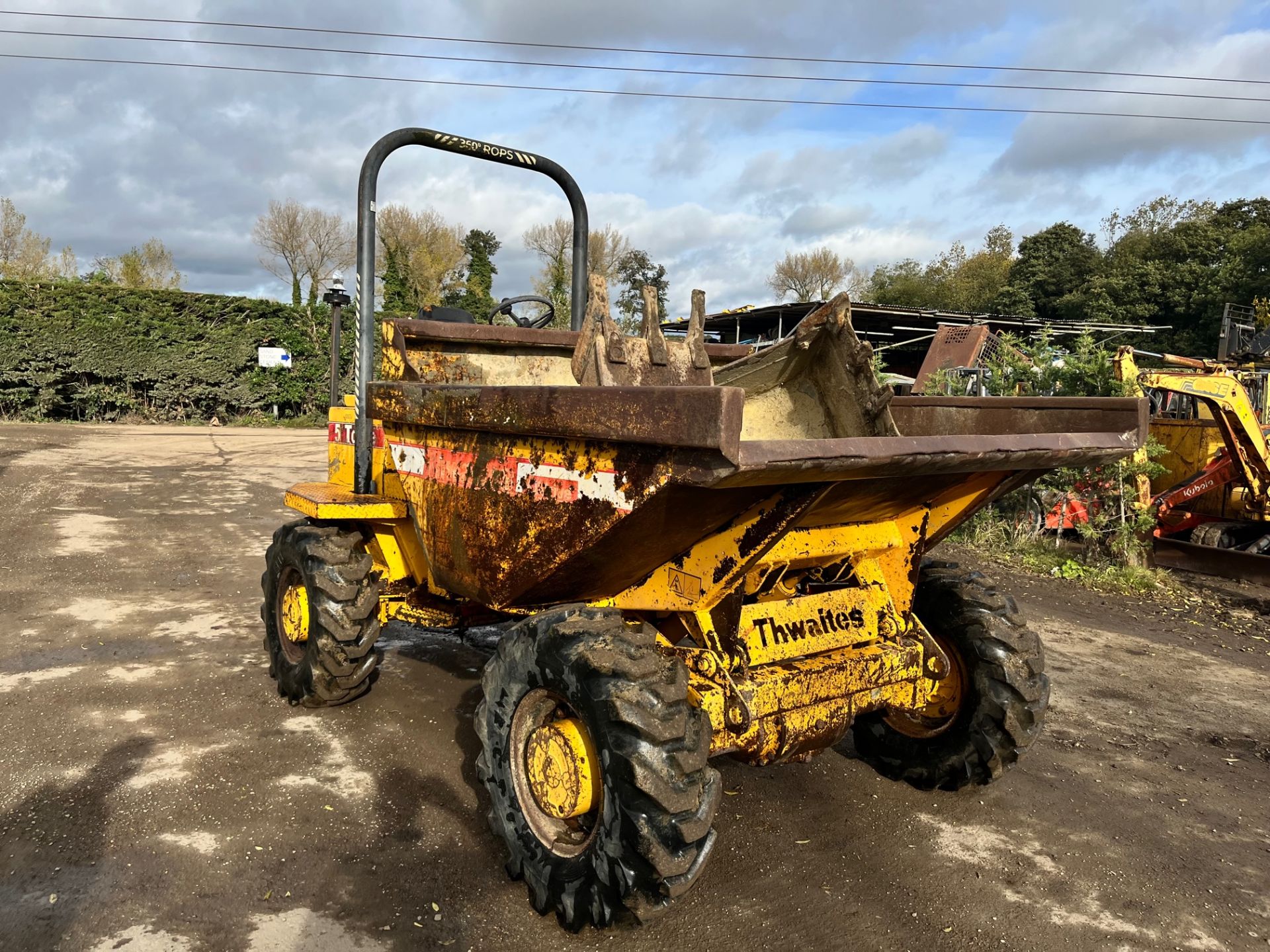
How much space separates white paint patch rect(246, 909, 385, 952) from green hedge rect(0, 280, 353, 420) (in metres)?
15.6

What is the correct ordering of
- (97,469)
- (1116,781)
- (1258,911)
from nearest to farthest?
(1258,911)
(1116,781)
(97,469)

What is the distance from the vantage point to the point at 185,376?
778 inches

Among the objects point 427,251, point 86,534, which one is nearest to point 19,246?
point 427,251

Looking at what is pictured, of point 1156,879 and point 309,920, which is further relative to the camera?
point 1156,879

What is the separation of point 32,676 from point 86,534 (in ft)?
13.8

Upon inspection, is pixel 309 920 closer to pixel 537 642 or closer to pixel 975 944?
pixel 537 642

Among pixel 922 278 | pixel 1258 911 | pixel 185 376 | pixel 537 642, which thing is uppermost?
pixel 922 278

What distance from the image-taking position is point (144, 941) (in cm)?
249

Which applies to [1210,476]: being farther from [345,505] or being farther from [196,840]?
[196,840]

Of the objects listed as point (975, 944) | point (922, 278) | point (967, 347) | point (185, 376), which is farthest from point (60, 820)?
point (922, 278)

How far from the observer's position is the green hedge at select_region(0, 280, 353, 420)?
712 inches

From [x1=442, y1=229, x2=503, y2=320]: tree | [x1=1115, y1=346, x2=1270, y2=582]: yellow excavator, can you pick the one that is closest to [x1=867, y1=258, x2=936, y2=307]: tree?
[x1=442, y1=229, x2=503, y2=320]: tree

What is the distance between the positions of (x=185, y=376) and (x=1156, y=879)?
20.7 meters

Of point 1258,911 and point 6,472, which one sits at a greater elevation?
point 6,472
